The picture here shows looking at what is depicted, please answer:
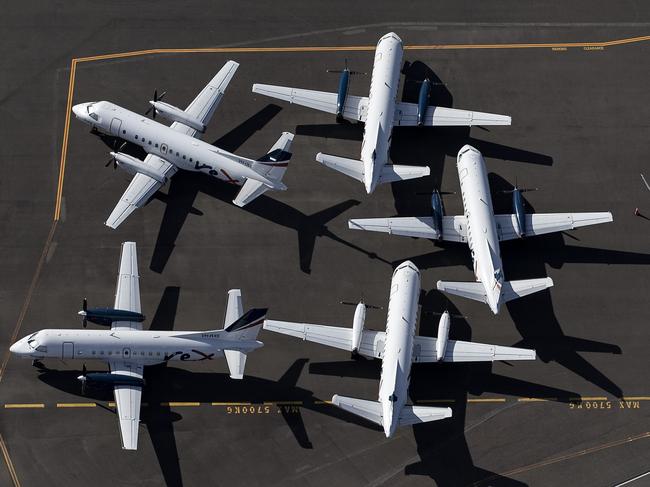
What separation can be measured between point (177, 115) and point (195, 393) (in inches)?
976

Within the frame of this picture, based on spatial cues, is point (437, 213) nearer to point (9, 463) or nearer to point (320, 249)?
point (320, 249)

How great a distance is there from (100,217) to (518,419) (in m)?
39.3

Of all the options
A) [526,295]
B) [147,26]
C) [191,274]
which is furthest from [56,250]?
[526,295]

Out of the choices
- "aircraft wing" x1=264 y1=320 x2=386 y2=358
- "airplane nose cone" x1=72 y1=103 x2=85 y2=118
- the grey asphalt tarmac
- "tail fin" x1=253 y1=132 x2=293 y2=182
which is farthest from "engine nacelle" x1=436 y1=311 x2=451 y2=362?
"airplane nose cone" x1=72 y1=103 x2=85 y2=118

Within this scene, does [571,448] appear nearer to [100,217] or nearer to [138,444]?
[138,444]

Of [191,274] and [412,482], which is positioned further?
[191,274]

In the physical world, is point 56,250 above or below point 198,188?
below

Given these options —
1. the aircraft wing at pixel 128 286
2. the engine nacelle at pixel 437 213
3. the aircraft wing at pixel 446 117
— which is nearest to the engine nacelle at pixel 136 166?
the aircraft wing at pixel 128 286

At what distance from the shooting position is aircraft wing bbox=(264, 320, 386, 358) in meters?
79.2

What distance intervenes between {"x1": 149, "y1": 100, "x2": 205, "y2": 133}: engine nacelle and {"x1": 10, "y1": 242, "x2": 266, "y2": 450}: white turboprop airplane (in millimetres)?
17532

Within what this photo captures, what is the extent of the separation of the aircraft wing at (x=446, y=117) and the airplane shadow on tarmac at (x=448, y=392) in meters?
16.7

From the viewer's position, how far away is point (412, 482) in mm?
77375

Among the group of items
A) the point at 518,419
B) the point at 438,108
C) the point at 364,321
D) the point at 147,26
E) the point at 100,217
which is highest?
the point at 147,26

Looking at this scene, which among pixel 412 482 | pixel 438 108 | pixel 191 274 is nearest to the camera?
pixel 412 482
